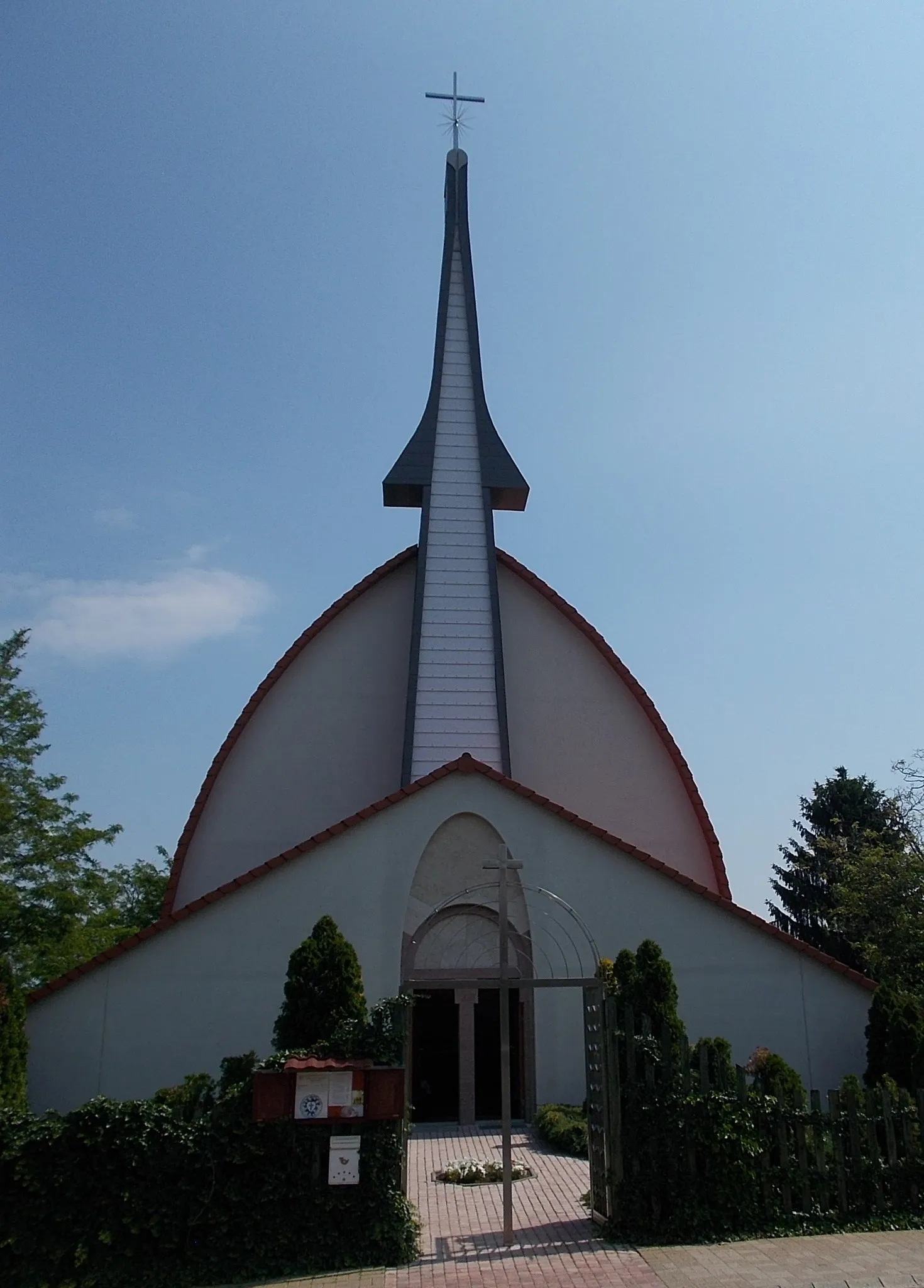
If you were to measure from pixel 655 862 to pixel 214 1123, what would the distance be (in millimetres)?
8542

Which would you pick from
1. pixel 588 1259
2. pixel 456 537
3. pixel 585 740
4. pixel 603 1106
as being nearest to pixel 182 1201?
pixel 588 1259

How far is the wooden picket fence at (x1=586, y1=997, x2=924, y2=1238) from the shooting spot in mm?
8953

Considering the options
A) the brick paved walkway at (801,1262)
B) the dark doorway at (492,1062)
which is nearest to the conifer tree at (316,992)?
the brick paved walkway at (801,1262)

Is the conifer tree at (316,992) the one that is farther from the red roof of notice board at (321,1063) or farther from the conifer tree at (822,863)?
the conifer tree at (822,863)

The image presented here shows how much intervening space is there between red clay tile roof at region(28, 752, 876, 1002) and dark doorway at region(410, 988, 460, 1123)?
3.12 m

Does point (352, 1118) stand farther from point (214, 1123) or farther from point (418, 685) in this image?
point (418, 685)

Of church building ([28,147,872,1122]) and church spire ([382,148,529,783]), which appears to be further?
church spire ([382,148,529,783])

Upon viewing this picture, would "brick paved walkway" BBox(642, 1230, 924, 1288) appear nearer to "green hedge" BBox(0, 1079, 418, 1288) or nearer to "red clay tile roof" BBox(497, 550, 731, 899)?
"green hedge" BBox(0, 1079, 418, 1288)

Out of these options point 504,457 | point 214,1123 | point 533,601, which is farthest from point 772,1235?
point 504,457

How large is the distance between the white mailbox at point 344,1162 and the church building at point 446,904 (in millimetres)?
1693

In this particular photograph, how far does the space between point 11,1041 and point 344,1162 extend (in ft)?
19.9

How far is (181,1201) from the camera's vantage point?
8.19 m

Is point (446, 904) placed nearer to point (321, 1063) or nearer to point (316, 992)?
point (316, 992)

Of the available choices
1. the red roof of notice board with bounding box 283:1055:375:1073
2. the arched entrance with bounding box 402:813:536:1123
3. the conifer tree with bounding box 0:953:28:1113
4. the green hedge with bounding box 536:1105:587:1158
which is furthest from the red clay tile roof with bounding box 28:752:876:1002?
the red roof of notice board with bounding box 283:1055:375:1073
